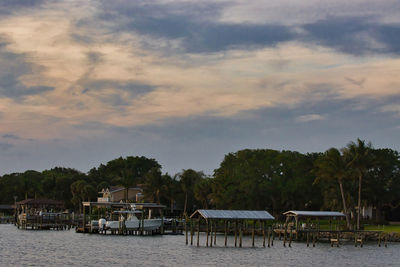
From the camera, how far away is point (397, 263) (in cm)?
5941

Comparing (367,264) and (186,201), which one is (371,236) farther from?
(186,201)

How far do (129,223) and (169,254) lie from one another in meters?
31.6

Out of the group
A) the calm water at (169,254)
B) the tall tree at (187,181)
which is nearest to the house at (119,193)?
the tall tree at (187,181)

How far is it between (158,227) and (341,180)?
30037mm

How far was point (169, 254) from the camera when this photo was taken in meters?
63.9

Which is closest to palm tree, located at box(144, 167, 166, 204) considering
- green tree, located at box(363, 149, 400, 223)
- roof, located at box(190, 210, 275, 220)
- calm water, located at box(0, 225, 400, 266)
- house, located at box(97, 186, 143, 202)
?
house, located at box(97, 186, 143, 202)

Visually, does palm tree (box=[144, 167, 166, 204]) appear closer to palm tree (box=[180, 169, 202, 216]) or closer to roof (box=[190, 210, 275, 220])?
palm tree (box=[180, 169, 202, 216])

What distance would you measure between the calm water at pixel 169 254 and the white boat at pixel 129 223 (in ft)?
41.1

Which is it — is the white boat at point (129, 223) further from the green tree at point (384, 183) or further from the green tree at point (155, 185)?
the green tree at point (155, 185)

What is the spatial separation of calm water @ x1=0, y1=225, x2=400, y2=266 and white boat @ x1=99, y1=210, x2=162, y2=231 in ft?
41.1

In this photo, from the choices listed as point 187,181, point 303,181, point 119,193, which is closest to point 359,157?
point 303,181

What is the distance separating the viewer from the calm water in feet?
185

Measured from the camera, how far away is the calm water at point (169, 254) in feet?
185

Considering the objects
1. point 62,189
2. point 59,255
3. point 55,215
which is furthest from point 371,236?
point 62,189
